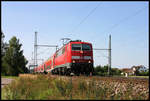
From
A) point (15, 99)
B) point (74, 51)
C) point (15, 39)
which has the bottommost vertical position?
point (15, 99)

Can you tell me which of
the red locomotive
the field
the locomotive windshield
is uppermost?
the locomotive windshield

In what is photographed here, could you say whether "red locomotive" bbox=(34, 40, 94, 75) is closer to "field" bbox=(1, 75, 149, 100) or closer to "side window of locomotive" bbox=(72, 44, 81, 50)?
"side window of locomotive" bbox=(72, 44, 81, 50)

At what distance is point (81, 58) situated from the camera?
2275 cm

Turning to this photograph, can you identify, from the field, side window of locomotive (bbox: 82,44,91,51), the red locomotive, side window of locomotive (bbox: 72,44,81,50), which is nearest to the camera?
the field

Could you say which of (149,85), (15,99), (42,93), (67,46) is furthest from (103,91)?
(67,46)

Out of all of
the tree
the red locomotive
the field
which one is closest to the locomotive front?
the red locomotive

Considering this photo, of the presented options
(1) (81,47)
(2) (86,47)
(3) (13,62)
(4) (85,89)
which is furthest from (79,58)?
(3) (13,62)

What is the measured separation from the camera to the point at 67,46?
2392cm

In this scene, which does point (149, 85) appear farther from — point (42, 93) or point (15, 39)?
point (15, 39)

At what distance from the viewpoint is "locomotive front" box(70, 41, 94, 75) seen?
73.5 ft

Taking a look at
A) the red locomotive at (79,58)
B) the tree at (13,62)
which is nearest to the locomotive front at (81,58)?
the red locomotive at (79,58)

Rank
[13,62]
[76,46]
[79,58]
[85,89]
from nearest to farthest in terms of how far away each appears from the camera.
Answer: [85,89], [79,58], [76,46], [13,62]

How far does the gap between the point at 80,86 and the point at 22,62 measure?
59036mm

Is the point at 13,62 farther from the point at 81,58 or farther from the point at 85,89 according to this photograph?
the point at 85,89
